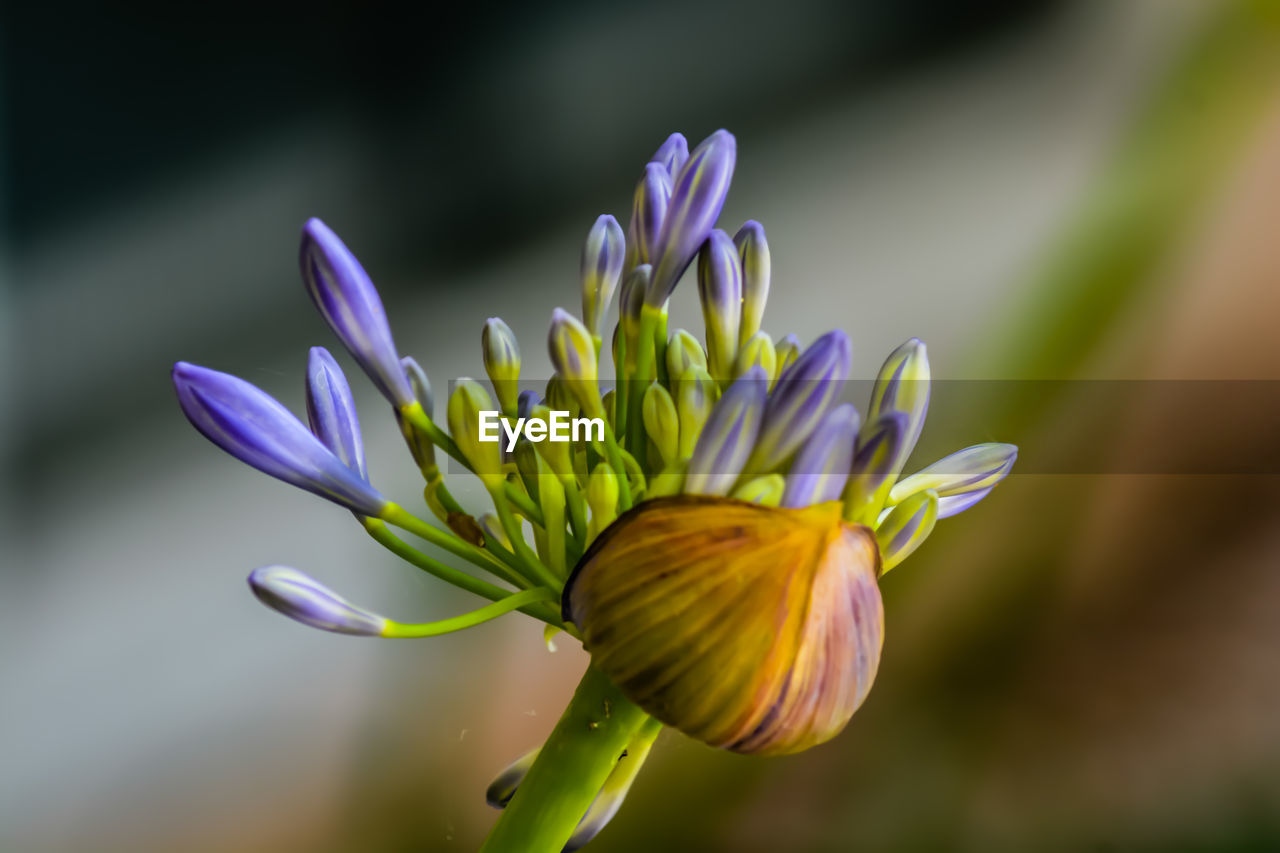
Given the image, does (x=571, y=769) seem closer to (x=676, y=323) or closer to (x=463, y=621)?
(x=463, y=621)

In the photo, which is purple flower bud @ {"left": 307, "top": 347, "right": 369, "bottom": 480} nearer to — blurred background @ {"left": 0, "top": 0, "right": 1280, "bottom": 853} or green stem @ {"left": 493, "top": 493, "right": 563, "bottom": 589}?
green stem @ {"left": 493, "top": 493, "right": 563, "bottom": 589}

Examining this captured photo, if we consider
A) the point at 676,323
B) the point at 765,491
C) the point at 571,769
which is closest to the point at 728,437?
the point at 765,491

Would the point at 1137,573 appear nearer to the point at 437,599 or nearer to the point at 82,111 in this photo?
the point at 437,599

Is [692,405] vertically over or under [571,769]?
over

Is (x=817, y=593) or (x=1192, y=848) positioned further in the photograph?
(x=1192, y=848)

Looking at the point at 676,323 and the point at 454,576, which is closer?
the point at 454,576

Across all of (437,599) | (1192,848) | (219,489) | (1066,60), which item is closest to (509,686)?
(437,599)
